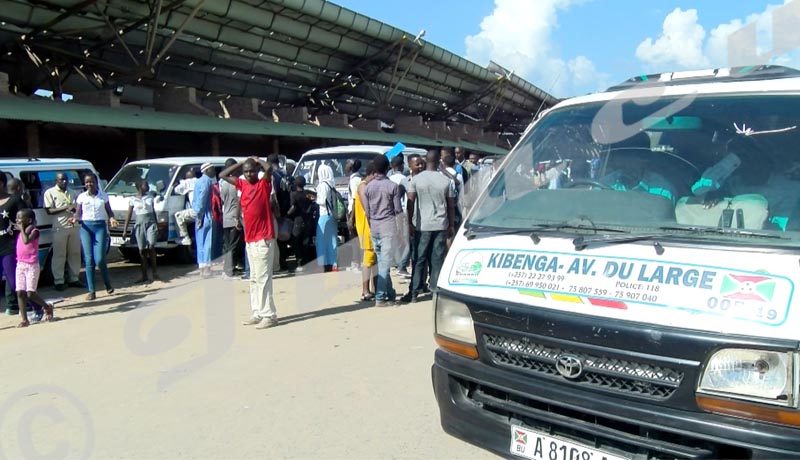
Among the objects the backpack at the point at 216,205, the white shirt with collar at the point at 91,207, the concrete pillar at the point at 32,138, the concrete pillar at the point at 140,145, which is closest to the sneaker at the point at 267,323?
the white shirt with collar at the point at 91,207

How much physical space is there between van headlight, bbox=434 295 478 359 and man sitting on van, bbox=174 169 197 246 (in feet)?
26.2

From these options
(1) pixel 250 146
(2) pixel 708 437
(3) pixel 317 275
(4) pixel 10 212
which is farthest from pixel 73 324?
(1) pixel 250 146

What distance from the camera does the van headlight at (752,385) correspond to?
7.86ft

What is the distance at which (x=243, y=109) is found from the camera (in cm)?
2514

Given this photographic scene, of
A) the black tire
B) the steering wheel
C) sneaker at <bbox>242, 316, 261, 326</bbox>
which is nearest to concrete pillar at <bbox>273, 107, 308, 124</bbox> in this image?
the black tire

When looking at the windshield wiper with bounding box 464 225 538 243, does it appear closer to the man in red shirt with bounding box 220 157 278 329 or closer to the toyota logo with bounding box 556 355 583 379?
the toyota logo with bounding box 556 355 583 379

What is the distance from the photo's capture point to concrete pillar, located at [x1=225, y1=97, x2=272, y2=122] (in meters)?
25.0

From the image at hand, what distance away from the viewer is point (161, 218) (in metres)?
11.1

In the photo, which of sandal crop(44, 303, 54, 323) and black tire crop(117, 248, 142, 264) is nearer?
sandal crop(44, 303, 54, 323)

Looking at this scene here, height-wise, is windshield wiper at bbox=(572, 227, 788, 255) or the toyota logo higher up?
windshield wiper at bbox=(572, 227, 788, 255)

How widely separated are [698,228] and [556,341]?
0.88m

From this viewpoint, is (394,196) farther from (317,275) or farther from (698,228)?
(698,228)

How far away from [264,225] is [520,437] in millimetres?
4424

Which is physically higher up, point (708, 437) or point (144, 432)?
point (708, 437)
